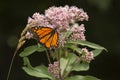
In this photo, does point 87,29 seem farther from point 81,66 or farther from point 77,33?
point 77,33

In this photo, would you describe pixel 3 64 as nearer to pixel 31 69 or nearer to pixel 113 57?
pixel 113 57

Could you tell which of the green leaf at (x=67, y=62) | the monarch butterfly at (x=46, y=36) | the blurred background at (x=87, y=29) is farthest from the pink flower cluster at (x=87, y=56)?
the blurred background at (x=87, y=29)

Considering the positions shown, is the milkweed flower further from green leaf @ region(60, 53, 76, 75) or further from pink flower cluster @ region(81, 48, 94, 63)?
green leaf @ region(60, 53, 76, 75)

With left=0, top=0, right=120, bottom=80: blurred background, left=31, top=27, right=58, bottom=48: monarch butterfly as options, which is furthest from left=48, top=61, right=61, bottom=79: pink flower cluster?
left=0, top=0, right=120, bottom=80: blurred background

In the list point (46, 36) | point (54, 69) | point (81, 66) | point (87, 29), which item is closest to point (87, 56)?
point (81, 66)

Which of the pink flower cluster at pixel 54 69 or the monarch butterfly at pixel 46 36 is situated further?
the pink flower cluster at pixel 54 69

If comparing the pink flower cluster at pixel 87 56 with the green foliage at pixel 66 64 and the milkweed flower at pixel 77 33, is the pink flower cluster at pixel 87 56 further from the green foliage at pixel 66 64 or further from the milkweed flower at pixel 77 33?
the milkweed flower at pixel 77 33

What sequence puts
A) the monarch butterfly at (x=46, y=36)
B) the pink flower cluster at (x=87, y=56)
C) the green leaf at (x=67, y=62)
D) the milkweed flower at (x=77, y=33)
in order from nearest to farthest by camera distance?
the monarch butterfly at (x=46, y=36) < the milkweed flower at (x=77, y=33) < the pink flower cluster at (x=87, y=56) < the green leaf at (x=67, y=62)

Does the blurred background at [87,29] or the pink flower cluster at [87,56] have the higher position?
the blurred background at [87,29]
